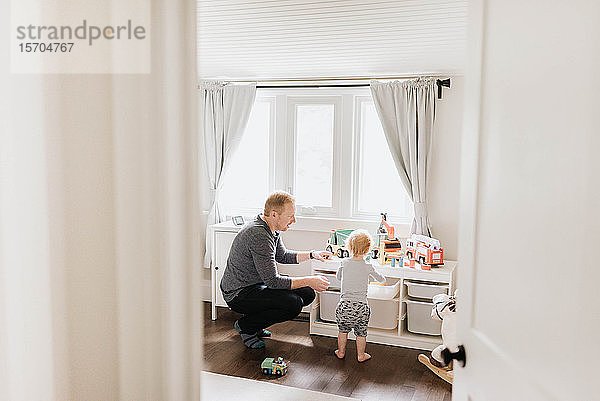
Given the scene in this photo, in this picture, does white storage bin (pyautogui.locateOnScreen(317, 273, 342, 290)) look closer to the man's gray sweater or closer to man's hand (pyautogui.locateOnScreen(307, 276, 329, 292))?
man's hand (pyautogui.locateOnScreen(307, 276, 329, 292))

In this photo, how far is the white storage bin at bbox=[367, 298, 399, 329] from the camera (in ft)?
14.3

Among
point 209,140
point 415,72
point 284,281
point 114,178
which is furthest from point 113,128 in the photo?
point 209,140

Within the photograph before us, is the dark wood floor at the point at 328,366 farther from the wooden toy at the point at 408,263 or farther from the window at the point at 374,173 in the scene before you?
the window at the point at 374,173

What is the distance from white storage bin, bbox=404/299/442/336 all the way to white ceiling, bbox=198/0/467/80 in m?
1.83

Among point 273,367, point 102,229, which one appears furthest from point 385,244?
point 102,229

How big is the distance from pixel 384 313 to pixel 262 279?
1.07 m

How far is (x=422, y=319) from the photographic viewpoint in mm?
4234

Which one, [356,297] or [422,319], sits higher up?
[356,297]

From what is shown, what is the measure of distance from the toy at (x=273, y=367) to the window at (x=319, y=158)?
1635 mm

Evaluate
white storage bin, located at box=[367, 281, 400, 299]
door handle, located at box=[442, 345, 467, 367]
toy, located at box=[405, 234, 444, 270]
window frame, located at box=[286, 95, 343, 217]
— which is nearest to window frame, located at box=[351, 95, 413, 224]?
window frame, located at box=[286, 95, 343, 217]

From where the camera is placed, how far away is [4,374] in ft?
3.41

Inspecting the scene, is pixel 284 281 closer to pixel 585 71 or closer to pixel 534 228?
pixel 534 228

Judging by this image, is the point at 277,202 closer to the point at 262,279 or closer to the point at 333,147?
the point at 262,279

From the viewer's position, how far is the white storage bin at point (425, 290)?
4.16 metres
